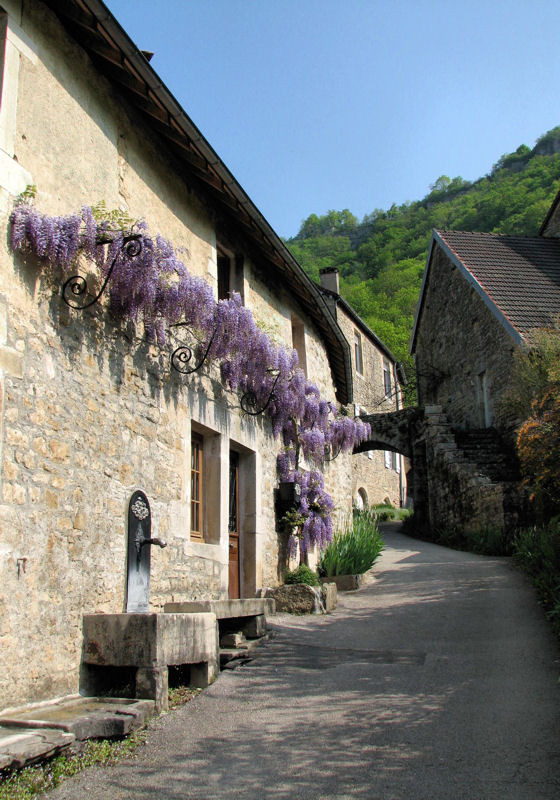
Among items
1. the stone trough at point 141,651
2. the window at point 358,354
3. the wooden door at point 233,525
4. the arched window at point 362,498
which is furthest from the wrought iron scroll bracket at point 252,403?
the arched window at point 362,498

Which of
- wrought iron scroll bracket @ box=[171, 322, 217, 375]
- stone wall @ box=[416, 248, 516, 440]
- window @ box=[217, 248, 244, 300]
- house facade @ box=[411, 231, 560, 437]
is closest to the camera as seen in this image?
wrought iron scroll bracket @ box=[171, 322, 217, 375]

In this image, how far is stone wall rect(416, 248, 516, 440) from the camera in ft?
50.2

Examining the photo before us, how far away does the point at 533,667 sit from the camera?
18.0 ft

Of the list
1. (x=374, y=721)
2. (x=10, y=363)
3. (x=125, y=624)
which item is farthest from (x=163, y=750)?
(x=10, y=363)

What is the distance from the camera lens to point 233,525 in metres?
7.73

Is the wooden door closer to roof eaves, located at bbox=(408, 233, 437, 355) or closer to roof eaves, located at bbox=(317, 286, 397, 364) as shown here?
roof eaves, located at bbox=(317, 286, 397, 364)

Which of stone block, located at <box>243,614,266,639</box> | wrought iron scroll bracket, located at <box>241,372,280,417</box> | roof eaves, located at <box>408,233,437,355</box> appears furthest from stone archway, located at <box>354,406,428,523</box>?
stone block, located at <box>243,614,266,639</box>

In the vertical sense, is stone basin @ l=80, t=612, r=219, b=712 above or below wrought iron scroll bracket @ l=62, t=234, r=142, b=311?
below

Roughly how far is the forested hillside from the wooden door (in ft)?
84.8

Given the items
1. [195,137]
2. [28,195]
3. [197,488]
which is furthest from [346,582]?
[28,195]

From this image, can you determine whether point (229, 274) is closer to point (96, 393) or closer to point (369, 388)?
point (96, 393)

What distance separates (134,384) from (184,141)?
93.1 inches

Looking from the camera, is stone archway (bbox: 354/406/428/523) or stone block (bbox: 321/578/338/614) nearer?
stone block (bbox: 321/578/338/614)

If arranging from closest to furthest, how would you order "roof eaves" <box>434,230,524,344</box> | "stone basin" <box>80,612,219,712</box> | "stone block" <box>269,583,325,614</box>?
"stone basin" <box>80,612,219,712</box>, "stone block" <box>269,583,325,614</box>, "roof eaves" <box>434,230,524,344</box>
